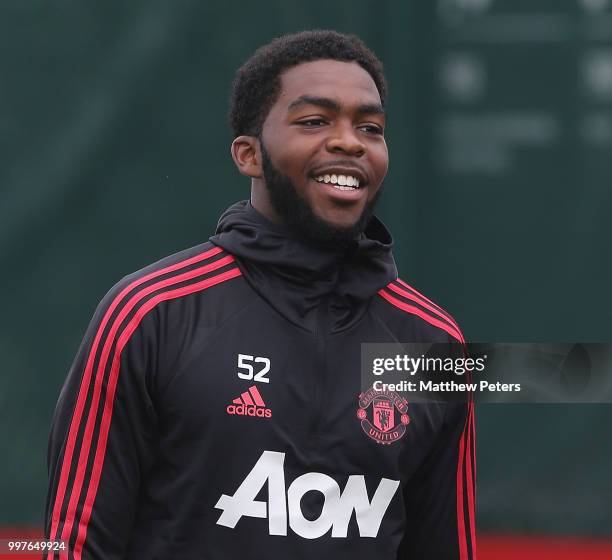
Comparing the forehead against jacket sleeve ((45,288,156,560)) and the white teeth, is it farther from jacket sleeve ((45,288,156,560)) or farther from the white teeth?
jacket sleeve ((45,288,156,560))

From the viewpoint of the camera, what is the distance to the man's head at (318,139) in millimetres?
2285

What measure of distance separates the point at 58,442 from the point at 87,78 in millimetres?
2296

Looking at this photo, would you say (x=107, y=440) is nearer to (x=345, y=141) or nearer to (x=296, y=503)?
(x=296, y=503)

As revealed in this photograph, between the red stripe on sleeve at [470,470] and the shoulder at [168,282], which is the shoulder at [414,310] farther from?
the shoulder at [168,282]

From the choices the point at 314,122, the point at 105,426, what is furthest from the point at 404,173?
the point at 105,426

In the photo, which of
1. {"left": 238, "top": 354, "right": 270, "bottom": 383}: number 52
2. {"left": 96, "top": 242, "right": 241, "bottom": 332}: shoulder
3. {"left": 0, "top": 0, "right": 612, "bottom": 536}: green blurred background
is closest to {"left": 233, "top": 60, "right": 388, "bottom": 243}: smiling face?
{"left": 96, "top": 242, "right": 241, "bottom": 332}: shoulder

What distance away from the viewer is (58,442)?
2166 mm

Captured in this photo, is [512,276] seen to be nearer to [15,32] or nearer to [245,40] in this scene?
[245,40]

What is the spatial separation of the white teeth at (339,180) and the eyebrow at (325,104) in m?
0.13

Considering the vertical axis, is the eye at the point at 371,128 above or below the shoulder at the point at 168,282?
above

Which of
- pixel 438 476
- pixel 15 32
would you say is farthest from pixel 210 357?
pixel 15 32

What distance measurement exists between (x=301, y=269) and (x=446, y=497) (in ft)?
1.81

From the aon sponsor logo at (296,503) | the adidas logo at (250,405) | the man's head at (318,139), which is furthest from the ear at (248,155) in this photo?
the aon sponsor logo at (296,503)

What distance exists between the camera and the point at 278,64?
7.89 ft
